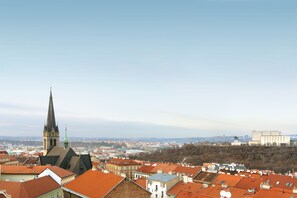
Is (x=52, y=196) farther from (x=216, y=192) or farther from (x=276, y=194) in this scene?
(x=276, y=194)

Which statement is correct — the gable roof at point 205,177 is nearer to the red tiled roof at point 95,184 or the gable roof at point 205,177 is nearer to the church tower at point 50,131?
the red tiled roof at point 95,184

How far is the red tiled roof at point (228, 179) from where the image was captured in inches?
2603

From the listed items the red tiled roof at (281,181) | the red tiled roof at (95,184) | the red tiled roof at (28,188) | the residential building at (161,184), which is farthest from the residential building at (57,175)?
the red tiled roof at (281,181)

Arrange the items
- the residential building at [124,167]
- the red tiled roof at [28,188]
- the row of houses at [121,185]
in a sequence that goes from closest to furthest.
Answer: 1. the red tiled roof at [28,188]
2. the row of houses at [121,185]
3. the residential building at [124,167]

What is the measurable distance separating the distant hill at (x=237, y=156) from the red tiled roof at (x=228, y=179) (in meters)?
74.6

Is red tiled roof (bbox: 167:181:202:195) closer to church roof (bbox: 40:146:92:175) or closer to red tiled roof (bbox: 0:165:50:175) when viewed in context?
church roof (bbox: 40:146:92:175)

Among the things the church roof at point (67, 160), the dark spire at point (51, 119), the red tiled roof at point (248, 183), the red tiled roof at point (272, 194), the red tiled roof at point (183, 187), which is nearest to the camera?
the red tiled roof at point (272, 194)

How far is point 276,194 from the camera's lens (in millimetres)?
46969

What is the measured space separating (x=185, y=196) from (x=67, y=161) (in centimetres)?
3775

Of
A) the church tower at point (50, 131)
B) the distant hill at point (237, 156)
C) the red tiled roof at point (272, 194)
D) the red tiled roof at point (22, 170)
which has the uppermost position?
the church tower at point (50, 131)

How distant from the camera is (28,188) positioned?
143 feet

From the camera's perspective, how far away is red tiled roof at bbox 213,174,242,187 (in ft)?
217

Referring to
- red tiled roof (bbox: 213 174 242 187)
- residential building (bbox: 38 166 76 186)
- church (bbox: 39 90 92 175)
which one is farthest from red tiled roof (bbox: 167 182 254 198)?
church (bbox: 39 90 92 175)

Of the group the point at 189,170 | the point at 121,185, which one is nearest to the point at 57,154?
the point at 189,170
